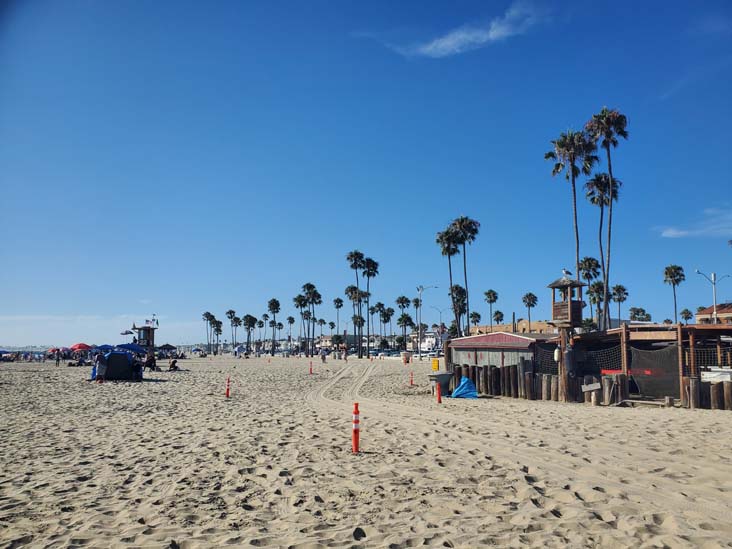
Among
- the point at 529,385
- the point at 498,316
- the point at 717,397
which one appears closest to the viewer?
the point at 717,397

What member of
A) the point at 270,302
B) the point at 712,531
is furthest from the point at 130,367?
the point at 270,302

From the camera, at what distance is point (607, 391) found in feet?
61.5

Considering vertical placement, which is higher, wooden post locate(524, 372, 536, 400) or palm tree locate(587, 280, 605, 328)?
palm tree locate(587, 280, 605, 328)

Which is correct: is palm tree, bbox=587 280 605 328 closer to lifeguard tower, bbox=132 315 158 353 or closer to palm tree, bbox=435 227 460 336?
palm tree, bbox=435 227 460 336

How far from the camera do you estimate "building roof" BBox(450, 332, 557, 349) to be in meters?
27.6

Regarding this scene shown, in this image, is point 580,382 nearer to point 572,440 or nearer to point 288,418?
point 572,440

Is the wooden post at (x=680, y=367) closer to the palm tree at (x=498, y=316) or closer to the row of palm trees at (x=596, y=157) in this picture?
the row of palm trees at (x=596, y=157)

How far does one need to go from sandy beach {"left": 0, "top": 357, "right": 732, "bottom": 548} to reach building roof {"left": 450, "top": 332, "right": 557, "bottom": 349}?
11.5 meters

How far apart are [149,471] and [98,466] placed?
117 centimetres

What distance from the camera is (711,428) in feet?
42.9

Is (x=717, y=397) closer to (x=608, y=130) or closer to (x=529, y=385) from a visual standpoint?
(x=529, y=385)

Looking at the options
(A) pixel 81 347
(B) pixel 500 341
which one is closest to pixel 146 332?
(A) pixel 81 347

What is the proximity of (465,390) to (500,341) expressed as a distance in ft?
24.8

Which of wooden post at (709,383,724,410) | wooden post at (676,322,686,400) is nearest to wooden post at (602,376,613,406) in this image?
wooden post at (676,322,686,400)
